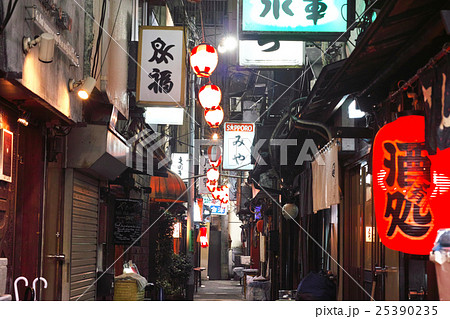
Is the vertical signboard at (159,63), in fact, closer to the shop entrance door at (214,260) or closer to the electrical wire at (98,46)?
the electrical wire at (98,46)

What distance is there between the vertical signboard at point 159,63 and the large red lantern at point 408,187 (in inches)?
318

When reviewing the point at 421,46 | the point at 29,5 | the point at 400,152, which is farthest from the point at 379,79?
the point at 29,5

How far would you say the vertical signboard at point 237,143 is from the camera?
29766mm

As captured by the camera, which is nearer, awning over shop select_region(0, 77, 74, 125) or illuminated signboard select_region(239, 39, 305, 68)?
awning over shop select_region(0, 77, 74, 125)

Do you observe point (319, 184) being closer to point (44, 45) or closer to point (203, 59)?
point (203, 59)

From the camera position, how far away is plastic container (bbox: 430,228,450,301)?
→ 582 centimetres

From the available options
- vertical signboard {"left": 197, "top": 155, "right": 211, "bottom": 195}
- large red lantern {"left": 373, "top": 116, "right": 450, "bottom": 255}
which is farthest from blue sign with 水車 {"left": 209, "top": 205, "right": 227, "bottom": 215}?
large red lantern {"left": 373, "top": 116, "right": 450, "bottom": 255}

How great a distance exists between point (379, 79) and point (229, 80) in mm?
27217

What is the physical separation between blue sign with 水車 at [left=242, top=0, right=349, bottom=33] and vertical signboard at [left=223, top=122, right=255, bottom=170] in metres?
17.1

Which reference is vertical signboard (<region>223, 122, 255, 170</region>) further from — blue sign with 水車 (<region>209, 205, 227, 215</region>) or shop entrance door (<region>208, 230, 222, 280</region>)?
shop entrance door (<region>208, 230, 222, 280</region>)

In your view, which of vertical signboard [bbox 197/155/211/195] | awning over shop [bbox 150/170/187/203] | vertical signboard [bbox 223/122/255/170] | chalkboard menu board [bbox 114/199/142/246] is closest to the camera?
chalkboard menu board [bbox 114/199/142/246]

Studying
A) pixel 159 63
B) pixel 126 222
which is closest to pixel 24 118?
pixel 159 63

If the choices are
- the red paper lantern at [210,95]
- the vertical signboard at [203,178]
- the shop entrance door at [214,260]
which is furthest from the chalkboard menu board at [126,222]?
the shop entrance door at [214,260]

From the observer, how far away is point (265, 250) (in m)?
36.2
